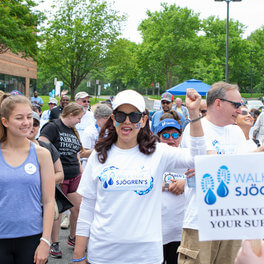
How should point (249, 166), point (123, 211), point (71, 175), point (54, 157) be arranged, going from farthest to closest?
1. point (71, 175)
2. point (54, 157)
3. point (123, 211)
4. point (249, 166)

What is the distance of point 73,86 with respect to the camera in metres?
39.3

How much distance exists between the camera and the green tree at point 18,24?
61.4ft

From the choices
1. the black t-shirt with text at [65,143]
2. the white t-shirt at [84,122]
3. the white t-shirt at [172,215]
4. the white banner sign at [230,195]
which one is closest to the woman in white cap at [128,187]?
the white banner sign at [230,195]

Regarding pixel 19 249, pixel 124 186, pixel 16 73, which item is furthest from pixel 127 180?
pixel 16 73

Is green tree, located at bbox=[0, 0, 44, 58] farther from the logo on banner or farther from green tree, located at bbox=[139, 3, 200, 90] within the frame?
green tree, located at bbox=[139, 3, 200, 90]

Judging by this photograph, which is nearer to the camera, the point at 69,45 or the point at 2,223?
the point at 2,223

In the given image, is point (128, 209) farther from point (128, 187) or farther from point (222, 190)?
point (222, 190)

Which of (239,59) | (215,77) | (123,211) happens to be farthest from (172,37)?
(123,211)

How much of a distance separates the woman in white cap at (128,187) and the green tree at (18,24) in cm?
1725

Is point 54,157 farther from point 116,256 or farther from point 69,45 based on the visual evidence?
point 69,45

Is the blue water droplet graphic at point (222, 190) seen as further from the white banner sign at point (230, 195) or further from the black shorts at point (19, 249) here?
the black shorts at point (19, 249)

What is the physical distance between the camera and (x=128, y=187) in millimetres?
2555

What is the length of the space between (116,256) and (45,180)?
88 centimetres

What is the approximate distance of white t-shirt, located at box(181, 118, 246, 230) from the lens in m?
3.27
